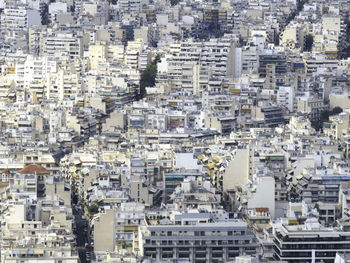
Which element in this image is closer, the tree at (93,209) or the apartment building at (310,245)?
the apartment building at (310,245)

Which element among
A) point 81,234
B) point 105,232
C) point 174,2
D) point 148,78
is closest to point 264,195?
point 81,234

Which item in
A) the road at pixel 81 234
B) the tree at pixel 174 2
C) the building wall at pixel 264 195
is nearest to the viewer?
the road at pixel 81 234

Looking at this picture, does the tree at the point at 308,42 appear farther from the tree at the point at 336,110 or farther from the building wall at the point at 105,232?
the building wall at the point at 105,232

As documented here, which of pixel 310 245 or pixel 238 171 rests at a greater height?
pixel 238 171

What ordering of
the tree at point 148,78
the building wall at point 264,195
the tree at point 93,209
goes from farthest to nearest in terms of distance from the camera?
the tree at point 148,78 → the building wall at point 264,195 → the tree at point 93,209

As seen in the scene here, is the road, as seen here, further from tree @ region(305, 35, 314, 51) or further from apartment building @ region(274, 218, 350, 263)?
tree @ region(305, 35, 314, 51)

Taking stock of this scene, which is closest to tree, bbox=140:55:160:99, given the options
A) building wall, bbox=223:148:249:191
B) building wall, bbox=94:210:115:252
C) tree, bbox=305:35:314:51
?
tree, bbox=305:35:314:51

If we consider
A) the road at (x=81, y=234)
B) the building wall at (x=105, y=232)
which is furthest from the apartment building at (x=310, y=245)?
the road at (x=81, y=234)

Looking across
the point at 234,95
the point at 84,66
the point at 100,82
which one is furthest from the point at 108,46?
the point at 234,95

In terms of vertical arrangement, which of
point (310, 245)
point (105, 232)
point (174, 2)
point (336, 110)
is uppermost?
point (174, 2)

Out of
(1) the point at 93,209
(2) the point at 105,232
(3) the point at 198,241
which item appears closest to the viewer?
(3) the point at 198,241

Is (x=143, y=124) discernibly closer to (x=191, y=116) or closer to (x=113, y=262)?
(x=191, y=116)

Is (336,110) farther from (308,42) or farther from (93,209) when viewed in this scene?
(93,209)
